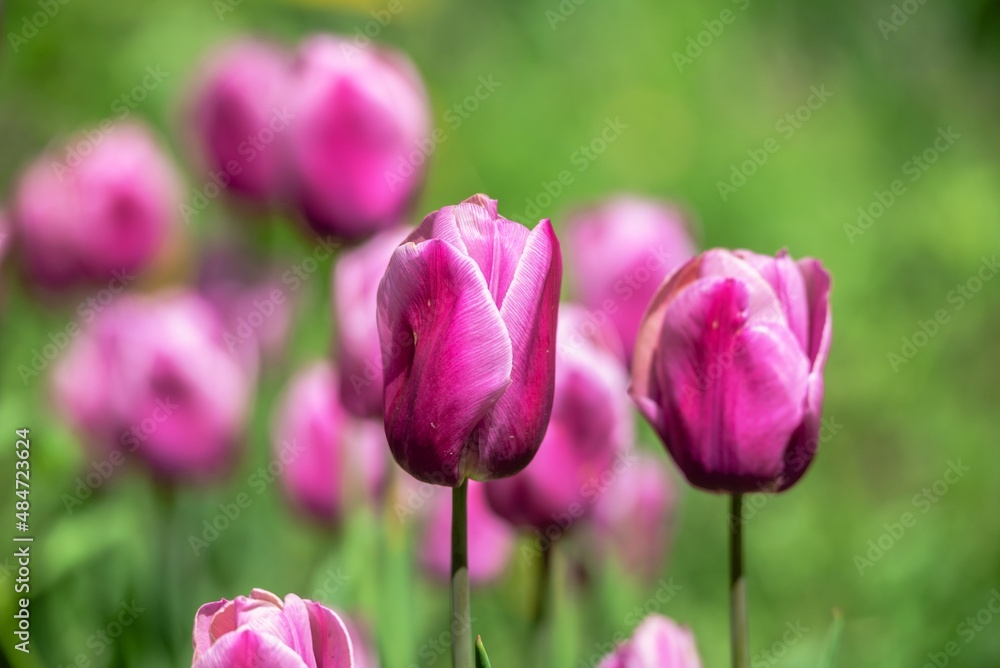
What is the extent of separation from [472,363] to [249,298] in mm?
1241

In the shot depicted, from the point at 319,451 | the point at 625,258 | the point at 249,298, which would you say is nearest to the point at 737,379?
the point at 625,258

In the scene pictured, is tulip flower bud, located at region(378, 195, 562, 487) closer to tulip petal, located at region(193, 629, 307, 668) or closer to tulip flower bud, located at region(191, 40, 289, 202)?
tulip petal, located at region(193, 629, 307, 668)

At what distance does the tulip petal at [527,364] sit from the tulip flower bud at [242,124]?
101cm

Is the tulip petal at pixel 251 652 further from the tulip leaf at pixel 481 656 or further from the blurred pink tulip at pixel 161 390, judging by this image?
the blurred pink tulip at pixel 161 390

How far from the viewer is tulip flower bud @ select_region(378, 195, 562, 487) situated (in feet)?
2.30

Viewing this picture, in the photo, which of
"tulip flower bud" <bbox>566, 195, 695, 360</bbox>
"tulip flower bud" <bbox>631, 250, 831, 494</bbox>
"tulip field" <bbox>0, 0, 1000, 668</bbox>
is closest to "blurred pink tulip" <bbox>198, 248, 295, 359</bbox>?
"tulip field" <bbox>0, 0, 1000, 668</bbox>

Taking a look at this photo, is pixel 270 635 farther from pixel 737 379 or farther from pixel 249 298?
pixel 249 298

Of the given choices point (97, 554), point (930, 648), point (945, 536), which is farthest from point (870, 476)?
point (97, 554)

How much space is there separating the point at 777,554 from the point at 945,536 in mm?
402

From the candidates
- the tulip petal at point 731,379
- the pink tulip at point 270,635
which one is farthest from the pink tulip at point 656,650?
the pink tulip at point 270,635

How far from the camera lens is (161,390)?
147 centimetres

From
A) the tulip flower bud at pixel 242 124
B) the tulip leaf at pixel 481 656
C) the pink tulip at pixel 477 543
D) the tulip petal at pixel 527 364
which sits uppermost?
the tulip petal at pixel 527 364

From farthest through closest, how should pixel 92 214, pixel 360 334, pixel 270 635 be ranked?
pixel 92 214, pixel 360 334, pixel 270 635

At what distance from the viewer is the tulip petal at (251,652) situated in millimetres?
623
